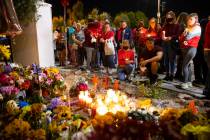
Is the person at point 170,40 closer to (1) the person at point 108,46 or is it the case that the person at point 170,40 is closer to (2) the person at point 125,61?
(2) the person at point 125,61

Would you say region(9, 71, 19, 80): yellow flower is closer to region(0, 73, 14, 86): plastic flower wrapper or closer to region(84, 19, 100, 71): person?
region(0, 73, 14, 86): plastic flower wrapper

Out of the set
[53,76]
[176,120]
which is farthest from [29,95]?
[176,120]

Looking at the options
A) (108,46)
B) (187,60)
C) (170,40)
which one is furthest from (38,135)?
(108,46)

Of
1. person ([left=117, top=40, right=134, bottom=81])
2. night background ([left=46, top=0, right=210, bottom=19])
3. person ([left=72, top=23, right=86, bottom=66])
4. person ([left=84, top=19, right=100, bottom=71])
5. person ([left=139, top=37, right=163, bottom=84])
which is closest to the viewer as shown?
person ([left=139, top=37, right=163, bottom=84])

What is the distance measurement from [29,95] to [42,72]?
0.94 metres

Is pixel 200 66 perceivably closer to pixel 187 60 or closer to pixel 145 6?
pixel 187 60

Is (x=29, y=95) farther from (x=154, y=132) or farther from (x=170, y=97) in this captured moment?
(x=154, y=132)

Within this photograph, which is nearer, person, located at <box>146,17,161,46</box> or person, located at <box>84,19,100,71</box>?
person, located at <box>146,17,161,46</box>

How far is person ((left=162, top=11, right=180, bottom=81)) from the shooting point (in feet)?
31.4

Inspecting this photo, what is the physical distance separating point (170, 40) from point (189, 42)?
1.01 metres

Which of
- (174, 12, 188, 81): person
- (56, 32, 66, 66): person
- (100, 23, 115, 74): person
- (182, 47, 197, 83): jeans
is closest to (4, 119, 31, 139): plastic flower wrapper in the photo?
(182, 47, 197, 83): jeans

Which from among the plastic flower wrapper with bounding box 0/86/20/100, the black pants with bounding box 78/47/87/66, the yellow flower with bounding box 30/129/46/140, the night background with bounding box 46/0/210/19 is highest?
the night background with bounding box 46/0/210/19

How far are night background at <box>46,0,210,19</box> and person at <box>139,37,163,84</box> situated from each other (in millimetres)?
11650

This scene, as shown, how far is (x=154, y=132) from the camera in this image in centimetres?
388
